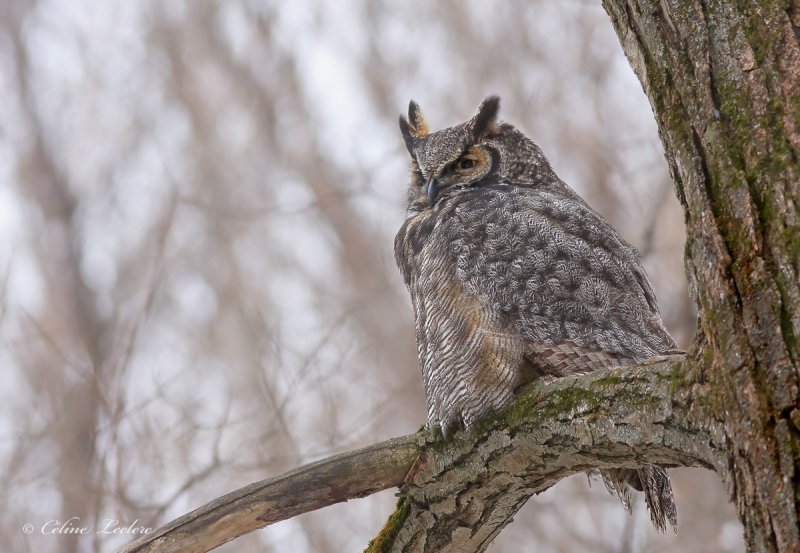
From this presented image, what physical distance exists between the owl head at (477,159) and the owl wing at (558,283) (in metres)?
0.50

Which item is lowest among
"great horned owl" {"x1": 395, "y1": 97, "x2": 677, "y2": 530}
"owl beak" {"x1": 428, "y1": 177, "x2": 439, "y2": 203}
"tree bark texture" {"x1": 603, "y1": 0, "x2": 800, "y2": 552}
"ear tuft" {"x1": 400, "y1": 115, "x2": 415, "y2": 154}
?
"tree bark texture" {"x1": 603, "y1": 0, "x2": 800, "y2": 552}

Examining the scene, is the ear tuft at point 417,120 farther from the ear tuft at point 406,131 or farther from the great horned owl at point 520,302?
the great horned owl at point 520,302

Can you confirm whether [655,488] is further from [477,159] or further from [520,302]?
[477,159]

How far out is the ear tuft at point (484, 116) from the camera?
4051mm

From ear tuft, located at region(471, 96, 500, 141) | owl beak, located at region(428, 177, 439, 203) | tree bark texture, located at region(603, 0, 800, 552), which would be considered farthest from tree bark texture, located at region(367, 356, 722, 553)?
ear tuft, located at region(471, 96, 500, 141)

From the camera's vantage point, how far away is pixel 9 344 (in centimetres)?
692

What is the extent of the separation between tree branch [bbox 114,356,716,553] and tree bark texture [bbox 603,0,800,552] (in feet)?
1.09

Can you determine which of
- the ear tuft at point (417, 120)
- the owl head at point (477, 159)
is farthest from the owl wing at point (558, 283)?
the ear tuft at point (417, 120)

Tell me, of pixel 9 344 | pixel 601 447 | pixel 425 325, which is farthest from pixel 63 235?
pixel 601 447

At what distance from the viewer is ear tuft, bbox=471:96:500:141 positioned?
4051 mm

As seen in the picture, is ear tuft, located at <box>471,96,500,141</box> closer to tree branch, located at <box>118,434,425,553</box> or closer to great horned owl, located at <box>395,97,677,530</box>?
great horned owl, located at <box>395,97,677,530</box>

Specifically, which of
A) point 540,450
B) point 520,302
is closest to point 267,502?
point 540,450

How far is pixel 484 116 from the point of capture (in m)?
4.08

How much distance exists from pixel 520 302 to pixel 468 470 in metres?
0.66
